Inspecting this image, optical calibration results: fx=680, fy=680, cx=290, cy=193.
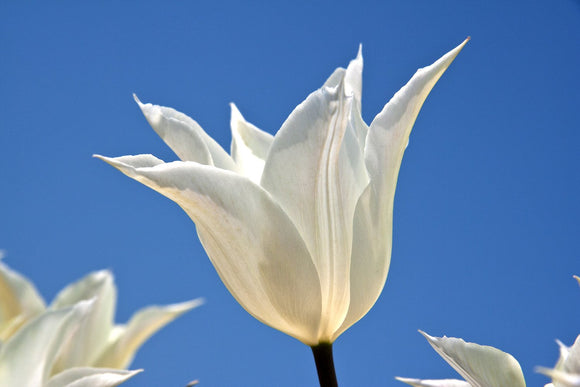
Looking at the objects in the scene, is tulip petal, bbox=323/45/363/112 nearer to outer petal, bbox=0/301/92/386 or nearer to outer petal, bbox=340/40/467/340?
outer petal, bbox=340/40/467/340

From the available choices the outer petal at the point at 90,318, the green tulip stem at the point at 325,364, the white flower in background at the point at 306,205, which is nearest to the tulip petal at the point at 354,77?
the white flower in background at the point at 306,205

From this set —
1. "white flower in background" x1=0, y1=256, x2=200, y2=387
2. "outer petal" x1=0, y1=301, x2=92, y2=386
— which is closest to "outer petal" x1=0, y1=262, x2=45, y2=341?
"white flower in background" x1=0, y1=256, x2=200, y2=387

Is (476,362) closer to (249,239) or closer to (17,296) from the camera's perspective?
(249,239)

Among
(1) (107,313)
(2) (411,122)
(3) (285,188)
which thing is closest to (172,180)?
(3) (285,188)

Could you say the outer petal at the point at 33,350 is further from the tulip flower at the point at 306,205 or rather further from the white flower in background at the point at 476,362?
the white flower in background at the point at 476,362

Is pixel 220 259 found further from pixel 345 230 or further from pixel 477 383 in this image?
pixel 477 383
